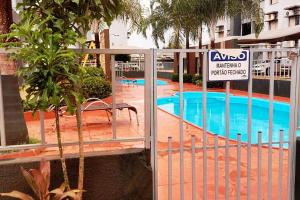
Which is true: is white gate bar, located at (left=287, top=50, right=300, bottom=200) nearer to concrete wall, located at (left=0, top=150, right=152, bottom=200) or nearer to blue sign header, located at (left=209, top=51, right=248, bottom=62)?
blue sign header, located at (left=209, top=51, right=248, bottom=62)

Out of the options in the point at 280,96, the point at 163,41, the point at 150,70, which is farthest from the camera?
the point at 163,41

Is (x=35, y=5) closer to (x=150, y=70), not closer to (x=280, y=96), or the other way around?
(x=150, y=70)

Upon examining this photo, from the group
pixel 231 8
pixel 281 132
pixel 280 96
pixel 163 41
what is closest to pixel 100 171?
pixel 281 132

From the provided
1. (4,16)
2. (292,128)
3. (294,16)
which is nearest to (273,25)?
(294,16)

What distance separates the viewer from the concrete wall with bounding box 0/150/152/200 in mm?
2777

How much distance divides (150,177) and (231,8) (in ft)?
49.6

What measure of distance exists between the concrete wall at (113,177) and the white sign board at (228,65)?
37.6 inches

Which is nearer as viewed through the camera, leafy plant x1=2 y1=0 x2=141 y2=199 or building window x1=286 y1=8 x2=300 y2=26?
leafy plant x1=2 y1=0 x2=141 y2=199

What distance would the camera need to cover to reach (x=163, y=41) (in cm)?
2386

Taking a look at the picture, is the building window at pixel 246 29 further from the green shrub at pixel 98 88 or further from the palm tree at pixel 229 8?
the green shrub at pixel 98 88

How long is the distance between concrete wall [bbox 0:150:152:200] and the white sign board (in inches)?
37.6

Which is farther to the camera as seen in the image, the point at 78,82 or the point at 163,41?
the point at 163,41

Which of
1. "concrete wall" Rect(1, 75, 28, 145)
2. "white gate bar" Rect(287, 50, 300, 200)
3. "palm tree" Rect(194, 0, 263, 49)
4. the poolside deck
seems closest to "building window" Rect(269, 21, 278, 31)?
"palm tree" Rect(194, 0, 263, 49)

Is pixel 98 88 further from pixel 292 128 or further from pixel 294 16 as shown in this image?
pixel 294 16
